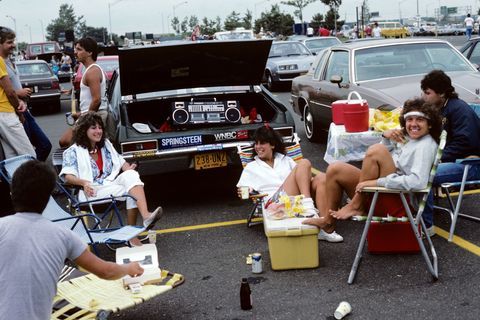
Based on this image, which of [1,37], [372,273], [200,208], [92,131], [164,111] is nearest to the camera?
[372,273]

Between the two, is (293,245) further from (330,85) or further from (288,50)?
(288,50)

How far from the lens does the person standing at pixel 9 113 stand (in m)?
6.98

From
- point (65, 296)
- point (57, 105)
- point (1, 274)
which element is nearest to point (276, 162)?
point (65, 296)

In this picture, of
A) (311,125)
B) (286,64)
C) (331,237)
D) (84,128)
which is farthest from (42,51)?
(331,237)

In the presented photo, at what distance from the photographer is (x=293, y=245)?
526 centimetres

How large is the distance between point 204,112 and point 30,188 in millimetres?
4647

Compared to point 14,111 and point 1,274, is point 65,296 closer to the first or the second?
point 1,274

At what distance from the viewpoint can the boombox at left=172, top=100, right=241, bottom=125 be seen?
7.66 meters

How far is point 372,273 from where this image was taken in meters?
5.11

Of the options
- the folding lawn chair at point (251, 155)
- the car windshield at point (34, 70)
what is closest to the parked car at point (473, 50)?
the folding lawn chair at point (251, 155)

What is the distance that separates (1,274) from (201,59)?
16.4ft

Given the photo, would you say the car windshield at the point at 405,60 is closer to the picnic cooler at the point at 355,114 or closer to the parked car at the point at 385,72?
the parked car at the point at 385,72

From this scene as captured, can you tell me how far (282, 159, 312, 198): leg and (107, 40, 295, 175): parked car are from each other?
123 centimetres

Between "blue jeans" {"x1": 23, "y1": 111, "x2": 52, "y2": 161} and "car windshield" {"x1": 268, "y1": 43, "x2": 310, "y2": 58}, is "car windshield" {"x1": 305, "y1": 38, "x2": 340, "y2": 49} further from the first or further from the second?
"blue jeans" {"x1": 23, "y1": 111, "x2": 52, "y2": 161}
